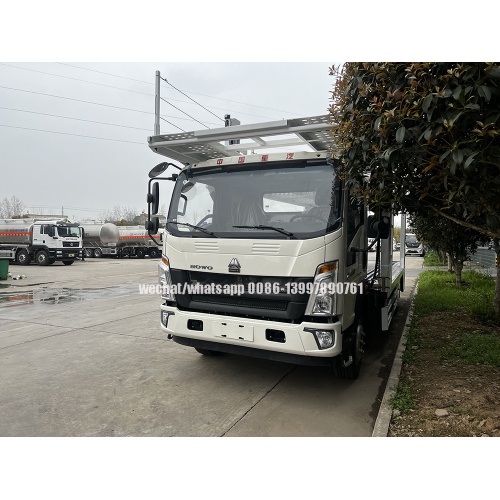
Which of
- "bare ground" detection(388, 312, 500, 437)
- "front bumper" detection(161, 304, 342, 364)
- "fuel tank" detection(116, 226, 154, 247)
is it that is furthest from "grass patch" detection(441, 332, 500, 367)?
"fuel tank" detection(116, 226, 154, 247)

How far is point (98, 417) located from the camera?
11.2 feet

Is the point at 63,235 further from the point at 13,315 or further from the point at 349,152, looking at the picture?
the point at 349,152

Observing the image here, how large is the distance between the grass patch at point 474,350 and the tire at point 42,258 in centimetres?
2226

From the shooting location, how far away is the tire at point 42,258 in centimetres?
2205

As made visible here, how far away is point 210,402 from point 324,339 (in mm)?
1302

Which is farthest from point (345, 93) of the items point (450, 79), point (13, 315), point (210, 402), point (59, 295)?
point (59, 295)

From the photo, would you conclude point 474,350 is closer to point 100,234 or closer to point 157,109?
point 157,109

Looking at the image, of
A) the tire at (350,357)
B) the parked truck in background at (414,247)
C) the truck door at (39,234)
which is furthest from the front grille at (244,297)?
the parked truck in background at (414,247)

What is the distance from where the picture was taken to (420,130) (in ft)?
9.16

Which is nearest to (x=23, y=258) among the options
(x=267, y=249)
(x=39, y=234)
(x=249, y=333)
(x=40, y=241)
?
(x=40, y=241)

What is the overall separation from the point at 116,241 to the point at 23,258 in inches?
318

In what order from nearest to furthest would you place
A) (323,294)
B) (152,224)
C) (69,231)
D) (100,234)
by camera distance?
(323,294), (152,224), (69,231), (100,234)

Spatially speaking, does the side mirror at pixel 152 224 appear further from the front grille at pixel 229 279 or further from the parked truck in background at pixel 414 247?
the parked truck in background at pixel 414 247

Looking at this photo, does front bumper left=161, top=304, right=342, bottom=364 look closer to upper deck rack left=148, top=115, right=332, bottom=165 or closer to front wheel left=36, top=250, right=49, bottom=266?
upper deck rack left=148, top=115, right=332, bottom=165
